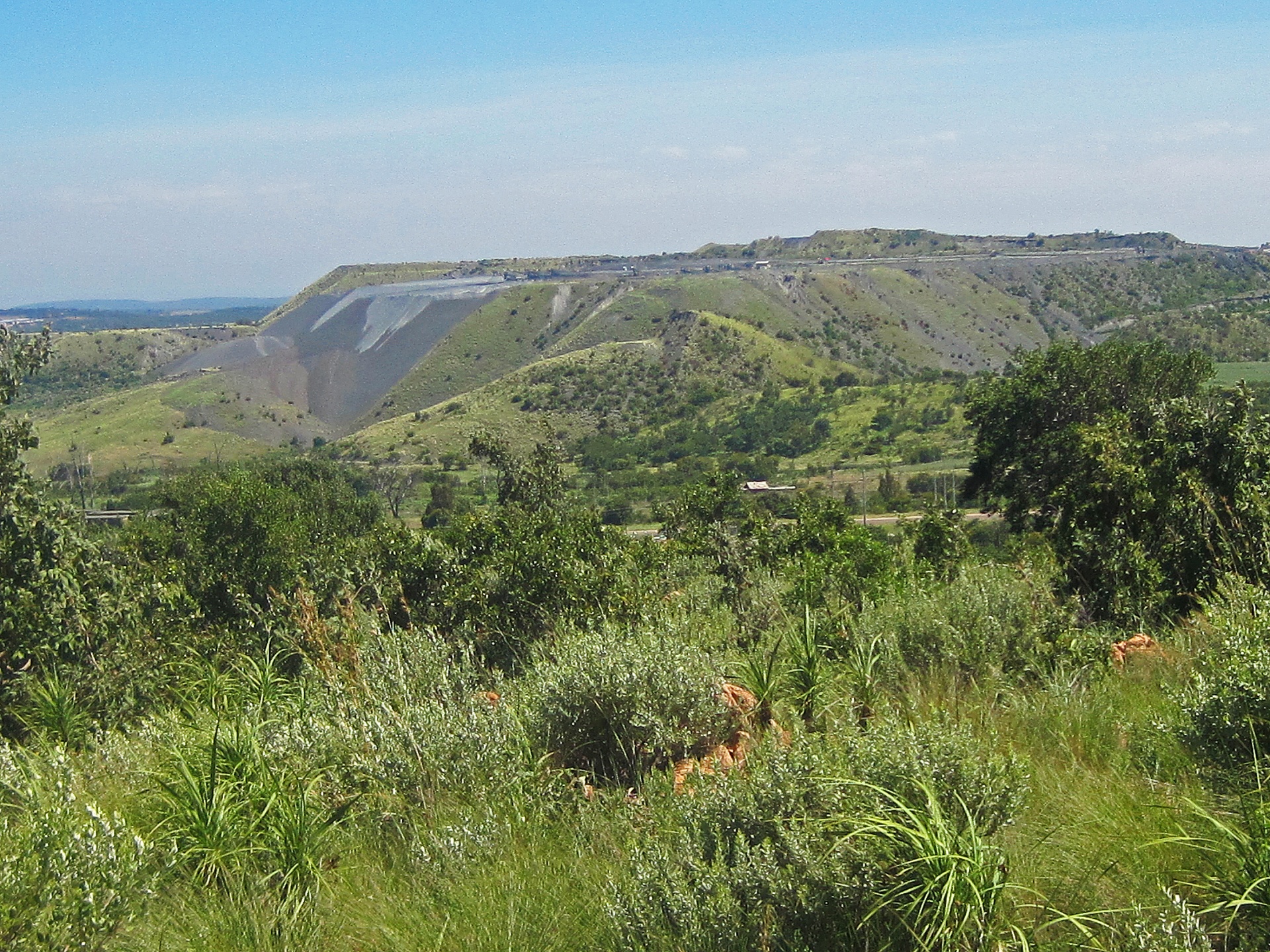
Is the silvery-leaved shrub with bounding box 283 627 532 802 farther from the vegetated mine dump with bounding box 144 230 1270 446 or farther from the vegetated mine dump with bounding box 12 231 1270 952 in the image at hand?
the vegetated mine dump with bounding box 144 230 1270 446

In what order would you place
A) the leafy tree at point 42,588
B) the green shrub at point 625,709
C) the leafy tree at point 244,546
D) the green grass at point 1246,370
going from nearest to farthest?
the green shrub at point 625,709, the leafy tree at point 42,588, the leafy tree at point 244,546, the green grass at point 1246,370

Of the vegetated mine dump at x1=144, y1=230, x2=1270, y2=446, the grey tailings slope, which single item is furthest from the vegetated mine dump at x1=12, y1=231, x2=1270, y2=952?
the vegetated mine dump at x1=144, y1=230, x2=1270, y2=446

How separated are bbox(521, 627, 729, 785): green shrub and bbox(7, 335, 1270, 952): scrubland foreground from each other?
16 mm

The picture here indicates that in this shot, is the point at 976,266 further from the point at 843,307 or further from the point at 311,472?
the point at 311,472

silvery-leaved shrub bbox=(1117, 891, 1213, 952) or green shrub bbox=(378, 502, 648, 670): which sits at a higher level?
silvery-leaved shrub bbox=(1117, 891, 1213, 952)

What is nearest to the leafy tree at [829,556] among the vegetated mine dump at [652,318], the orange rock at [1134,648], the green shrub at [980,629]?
the green shrub at [980,629]

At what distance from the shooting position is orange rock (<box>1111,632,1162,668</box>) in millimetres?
5703

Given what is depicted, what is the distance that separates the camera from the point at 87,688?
27.9 ft

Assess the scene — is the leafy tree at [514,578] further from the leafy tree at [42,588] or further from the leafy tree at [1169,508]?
the leafy tree at [1169,508]

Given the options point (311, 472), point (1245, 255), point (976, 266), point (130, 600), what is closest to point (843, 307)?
point (976, 266)

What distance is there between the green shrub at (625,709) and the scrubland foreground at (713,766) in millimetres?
16

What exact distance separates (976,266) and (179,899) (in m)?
184

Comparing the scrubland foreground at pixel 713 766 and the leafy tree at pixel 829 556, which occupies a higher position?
the scrubland foreground at pixel 713 766

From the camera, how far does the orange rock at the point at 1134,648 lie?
5.70m
